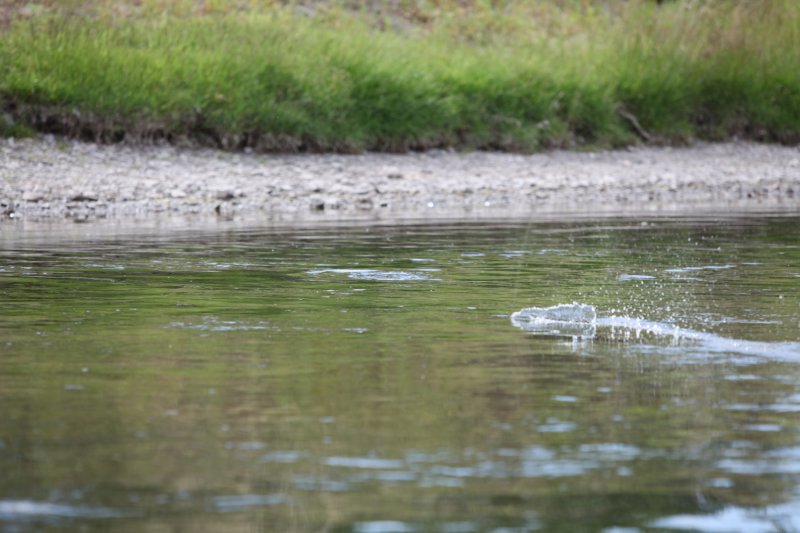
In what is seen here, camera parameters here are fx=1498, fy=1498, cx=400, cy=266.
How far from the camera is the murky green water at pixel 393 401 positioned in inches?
157

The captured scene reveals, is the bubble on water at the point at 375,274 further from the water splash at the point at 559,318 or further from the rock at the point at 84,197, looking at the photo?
the rock at the point at 84,197

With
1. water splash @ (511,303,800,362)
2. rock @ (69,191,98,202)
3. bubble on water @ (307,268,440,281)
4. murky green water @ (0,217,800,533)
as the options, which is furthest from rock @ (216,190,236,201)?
water splash @ (511,303,800,362)

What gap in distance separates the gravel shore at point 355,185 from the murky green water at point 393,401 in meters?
6.16

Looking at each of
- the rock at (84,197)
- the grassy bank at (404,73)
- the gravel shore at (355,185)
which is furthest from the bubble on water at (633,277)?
the grassy bank at (404,73)

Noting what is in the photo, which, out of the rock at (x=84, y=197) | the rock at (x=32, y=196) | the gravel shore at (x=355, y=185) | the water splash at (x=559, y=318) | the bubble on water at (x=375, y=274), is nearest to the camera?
the water splash at (x=559, y=318)

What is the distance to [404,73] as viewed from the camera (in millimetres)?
23094

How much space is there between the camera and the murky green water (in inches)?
157

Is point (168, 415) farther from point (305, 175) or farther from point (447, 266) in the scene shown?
point (305, 175)

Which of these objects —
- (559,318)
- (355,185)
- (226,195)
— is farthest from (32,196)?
(559,318)

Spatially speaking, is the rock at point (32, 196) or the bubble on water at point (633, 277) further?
the rock at point (32, 196)

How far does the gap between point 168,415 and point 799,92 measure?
2466 centimetres

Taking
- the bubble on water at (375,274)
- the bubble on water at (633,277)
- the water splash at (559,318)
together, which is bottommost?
the bubble on water at (375,274)

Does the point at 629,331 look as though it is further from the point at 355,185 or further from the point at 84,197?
the point at 355,185

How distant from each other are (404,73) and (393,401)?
18.0m
